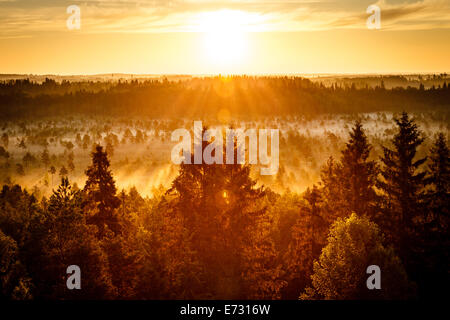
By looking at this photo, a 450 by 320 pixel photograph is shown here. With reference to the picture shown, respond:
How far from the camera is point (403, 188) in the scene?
31.6m

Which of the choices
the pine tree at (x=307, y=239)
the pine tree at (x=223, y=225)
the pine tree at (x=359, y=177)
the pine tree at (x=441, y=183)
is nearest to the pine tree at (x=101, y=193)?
the pine tree at (x=223, y=225)

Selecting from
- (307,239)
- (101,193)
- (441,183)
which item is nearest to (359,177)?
(441,183)

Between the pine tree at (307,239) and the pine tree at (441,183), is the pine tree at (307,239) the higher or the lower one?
the lower one

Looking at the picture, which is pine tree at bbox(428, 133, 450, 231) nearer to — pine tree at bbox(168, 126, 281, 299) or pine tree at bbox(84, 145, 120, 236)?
pine tree at bbox(168, 126, 281, 299)

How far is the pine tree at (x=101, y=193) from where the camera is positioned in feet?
102

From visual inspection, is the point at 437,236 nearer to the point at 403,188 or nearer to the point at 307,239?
the point at 403,188

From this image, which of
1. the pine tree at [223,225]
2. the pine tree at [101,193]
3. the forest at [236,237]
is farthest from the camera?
the pine tree at [223,225]

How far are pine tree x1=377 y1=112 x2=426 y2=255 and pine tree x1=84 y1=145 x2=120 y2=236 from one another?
20.5 m

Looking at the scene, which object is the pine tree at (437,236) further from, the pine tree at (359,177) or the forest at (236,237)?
the pine tree at (359,177)

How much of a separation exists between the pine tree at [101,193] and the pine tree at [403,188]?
2053 cm

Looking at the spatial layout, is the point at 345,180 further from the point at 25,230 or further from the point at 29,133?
the point at 29,133

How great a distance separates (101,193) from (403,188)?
73.6ft
